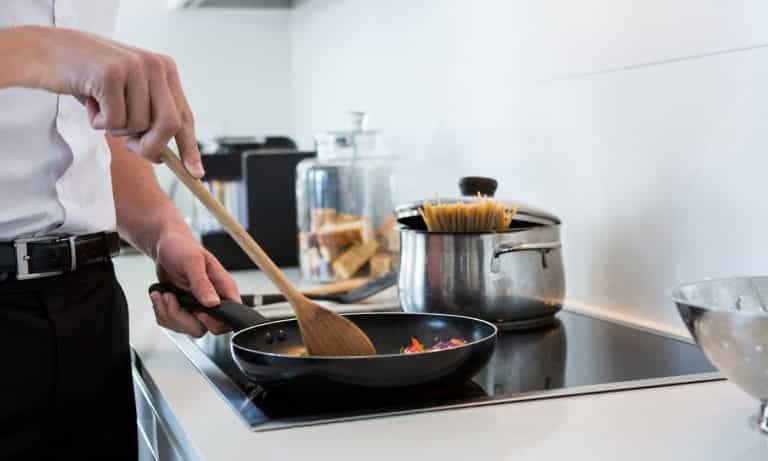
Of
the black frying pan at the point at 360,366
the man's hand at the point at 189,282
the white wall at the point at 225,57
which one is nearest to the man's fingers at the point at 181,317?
the man's hand at the point at 189,282

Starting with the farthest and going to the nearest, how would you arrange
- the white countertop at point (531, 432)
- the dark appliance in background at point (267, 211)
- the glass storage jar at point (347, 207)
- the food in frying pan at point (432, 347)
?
1. the dark appliance in background at point (267, 211)
2. the glass storage jar at point (347, 207)
3. the food in frying pan at point (432, 347)
4. the white countertop at point (531, 432)

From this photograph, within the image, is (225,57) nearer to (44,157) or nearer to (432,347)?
(44,157)

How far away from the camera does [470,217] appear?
1.07 meters

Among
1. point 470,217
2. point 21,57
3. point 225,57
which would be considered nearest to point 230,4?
point 225,57

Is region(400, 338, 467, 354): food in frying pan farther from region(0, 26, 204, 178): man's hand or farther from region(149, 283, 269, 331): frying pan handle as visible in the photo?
region(0, 26, 204, 178): man's hand

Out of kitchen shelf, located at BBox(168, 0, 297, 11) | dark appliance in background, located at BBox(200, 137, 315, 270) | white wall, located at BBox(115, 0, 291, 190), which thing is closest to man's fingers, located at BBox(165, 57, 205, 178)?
dark appliance in background, located at BBox(200, 137, 315, 270)

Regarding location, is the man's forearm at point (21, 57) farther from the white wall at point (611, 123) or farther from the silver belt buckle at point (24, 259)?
the white wall at point (611, 123)

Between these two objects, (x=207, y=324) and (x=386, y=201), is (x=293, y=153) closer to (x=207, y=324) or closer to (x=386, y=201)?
(x=386, y=201)

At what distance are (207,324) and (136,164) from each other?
0.28 meters

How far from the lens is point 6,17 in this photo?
0.89 metres

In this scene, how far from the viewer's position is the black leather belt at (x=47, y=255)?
33.5 inches

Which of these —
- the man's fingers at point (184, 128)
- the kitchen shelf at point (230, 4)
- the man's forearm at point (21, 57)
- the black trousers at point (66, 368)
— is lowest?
the black trousers at point (66, 368)

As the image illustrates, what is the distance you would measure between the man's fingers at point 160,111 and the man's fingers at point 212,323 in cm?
28

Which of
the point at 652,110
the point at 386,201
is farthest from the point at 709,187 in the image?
the point at 386,201
